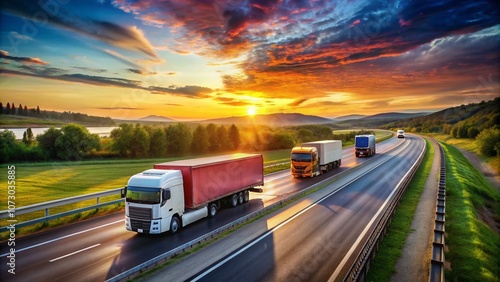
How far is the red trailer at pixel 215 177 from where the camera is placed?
17.6m

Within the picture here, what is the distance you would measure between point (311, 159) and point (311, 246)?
20.2m

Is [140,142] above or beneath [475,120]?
beneath

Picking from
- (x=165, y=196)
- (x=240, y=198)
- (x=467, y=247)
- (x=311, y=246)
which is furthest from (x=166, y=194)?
(x=467, y=247)

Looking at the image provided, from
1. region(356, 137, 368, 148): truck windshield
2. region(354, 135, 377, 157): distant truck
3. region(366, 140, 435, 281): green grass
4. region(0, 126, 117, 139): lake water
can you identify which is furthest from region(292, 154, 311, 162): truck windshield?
region(0, 126, 117, 139): lake water

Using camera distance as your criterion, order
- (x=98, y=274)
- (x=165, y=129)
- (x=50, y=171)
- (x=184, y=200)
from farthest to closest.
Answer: (x=165, y=129) < (x=50, y=171) < (x=184, y=200) < (x=98, y=274)

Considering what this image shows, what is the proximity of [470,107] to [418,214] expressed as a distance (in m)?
166

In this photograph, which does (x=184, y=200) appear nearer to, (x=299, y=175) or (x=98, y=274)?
(x=98, y=274)

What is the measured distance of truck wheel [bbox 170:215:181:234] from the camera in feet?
53.8

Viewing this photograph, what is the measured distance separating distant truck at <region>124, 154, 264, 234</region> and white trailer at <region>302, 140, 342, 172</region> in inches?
666

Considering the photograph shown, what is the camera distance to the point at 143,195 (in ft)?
52.3

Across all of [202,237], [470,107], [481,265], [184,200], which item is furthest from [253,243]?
[470,107]

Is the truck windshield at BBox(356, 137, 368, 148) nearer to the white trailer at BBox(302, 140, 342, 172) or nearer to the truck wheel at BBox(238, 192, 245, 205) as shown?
the white trailer at BBox(302, 140, 342, 172)

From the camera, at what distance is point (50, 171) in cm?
4016

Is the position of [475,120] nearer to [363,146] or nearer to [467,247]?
[363,146]
